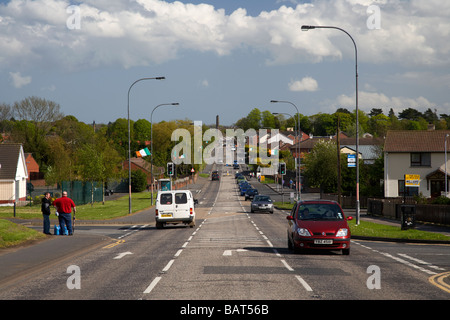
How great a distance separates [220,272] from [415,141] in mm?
55064

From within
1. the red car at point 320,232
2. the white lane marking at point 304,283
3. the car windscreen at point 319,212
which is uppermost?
the car windscreen at point 319,212

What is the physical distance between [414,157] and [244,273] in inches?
2127

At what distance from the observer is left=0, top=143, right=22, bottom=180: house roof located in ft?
186

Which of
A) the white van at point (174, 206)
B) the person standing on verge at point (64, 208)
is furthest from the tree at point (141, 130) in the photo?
the person standing on verge at point (64, 208)

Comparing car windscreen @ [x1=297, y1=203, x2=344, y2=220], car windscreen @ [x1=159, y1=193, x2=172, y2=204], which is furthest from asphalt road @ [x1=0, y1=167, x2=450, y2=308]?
car windscreen @ [x1=159, y1=193, x2=172, y2=204]

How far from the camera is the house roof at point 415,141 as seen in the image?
6253cm

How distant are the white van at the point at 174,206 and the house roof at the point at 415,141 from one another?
37.9 meters

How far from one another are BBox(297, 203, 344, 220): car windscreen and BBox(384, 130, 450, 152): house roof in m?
46.0

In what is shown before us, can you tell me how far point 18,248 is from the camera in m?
19.0

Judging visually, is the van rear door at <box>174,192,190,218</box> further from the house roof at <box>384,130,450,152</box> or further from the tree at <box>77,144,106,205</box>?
the house roof at <box>384,130,450,152</box>

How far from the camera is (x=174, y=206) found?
98.1ft

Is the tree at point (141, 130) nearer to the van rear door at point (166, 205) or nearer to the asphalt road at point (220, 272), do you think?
the van rear door at point (166, 205)
